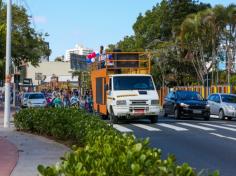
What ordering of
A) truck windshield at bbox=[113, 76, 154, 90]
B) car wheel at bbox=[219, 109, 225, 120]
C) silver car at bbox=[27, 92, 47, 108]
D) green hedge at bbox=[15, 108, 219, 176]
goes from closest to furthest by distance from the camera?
green hedge at bbox=[15, 108, 219, 176], truck windshield at bbox=[113, 76, 154, 90], car wheel at bbox=[219, 109, 225, 120], silver car at bbox=[27, 92, 47, 108]

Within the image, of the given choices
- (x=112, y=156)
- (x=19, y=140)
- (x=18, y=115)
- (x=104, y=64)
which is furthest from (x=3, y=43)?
(x=112, y=156)

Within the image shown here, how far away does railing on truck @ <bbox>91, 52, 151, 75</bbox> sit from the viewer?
27.2 meters

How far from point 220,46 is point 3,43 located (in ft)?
75.7

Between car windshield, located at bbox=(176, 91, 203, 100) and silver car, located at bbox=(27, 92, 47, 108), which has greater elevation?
car windshield, located at bbox=(176, 91, 203, 100)

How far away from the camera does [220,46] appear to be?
54.9 m

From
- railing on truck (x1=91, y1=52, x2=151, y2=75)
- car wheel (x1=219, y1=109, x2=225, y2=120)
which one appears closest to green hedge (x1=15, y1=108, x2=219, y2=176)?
railing on truck (x1=91, y1=52, x2=151, y2=75)

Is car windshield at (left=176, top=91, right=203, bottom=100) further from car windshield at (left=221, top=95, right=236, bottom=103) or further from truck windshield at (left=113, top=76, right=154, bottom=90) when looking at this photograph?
truck windshield at (left=113, top=76, right=154, bottom=90)

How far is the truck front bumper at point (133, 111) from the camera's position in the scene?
24.4 meters

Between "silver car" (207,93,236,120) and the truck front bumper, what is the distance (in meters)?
7.84

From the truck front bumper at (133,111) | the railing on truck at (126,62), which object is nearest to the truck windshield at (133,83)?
the truck front bumper at (133,111)

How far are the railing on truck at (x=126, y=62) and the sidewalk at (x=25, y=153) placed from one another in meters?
9.47

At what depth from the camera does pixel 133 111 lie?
2445 centimetres

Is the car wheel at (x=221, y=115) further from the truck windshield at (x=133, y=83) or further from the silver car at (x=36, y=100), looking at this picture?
the silver car at (x=36, y=100)

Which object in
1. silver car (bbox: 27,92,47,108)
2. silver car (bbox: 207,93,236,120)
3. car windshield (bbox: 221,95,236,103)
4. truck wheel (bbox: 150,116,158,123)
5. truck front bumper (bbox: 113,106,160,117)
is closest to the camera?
truck front bumper (bbox: 113,106,160,117)
